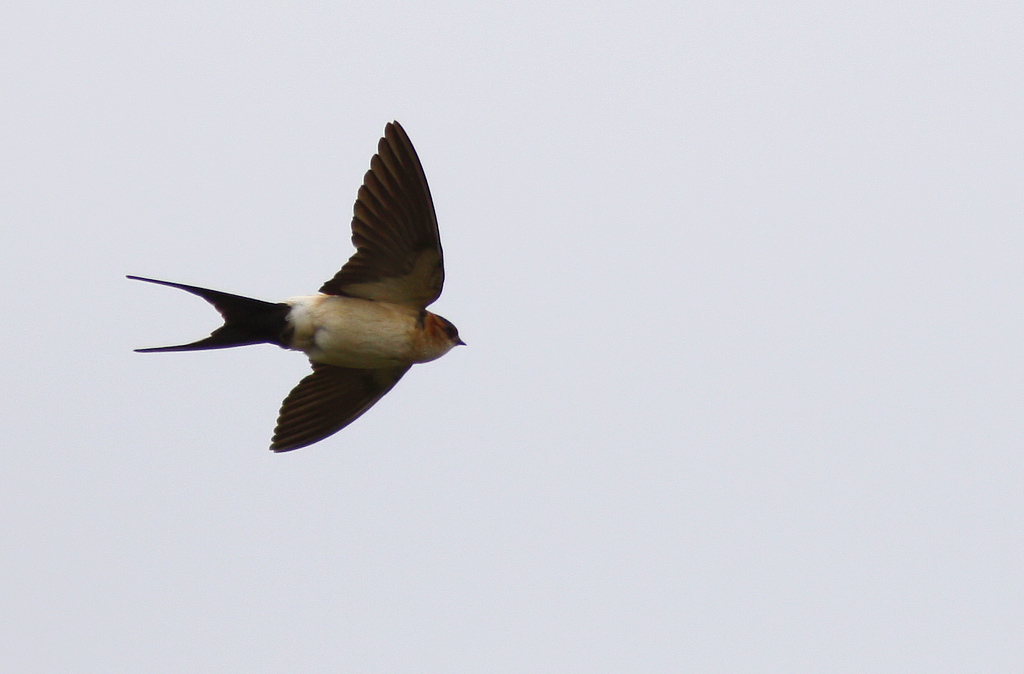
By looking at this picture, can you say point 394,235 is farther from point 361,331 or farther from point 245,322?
point 245,322

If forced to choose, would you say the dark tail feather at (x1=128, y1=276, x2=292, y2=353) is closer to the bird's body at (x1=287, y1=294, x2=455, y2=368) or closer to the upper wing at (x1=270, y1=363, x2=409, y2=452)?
the bird's body at (x1=287, y1=294, x2=455, y2=368)

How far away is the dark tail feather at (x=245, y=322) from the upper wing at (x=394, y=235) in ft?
0.64

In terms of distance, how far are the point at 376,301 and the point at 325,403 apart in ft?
1.83

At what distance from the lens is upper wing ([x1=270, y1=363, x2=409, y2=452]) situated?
5340 mm

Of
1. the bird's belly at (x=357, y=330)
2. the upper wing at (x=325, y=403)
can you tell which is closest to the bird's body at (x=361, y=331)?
the bird's belly at (x=357, y=330)

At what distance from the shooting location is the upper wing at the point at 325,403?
5.34m

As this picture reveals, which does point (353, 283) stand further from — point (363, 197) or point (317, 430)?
point (317, 430)

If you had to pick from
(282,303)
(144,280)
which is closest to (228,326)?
(282,303)

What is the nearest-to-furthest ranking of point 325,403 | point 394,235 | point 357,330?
point 394,235 < point 357,330 < point 325,403

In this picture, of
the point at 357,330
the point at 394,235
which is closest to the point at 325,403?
the point at 357,330

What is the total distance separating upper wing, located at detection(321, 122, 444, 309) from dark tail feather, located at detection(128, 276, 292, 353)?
20cm

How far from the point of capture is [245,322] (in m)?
4.92

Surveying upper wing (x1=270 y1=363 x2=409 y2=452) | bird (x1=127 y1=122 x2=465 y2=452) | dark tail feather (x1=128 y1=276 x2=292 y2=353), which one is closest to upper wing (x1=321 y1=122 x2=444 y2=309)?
bird (x1=127 y1=122 x2=465 y2=452)

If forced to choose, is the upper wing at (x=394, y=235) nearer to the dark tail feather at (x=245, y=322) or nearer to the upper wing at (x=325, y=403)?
the dark tail feather at (x=245, y=322)
